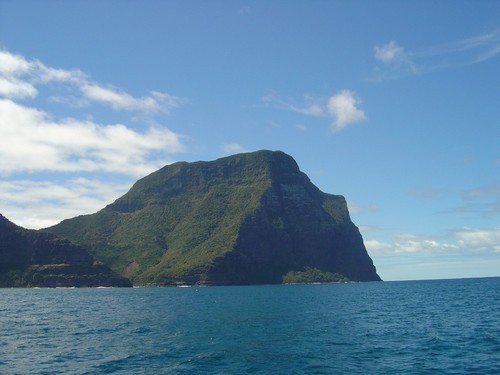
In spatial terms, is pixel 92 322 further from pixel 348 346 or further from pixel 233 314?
pixel 348 346

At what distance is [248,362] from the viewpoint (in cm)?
4622

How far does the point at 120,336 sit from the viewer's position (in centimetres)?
6275

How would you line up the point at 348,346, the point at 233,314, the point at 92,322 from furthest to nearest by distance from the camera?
1. the point at 233,314
2. the point at 92,322
3. the point at 348,346

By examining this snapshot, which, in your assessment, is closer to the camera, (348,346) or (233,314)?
(348,346)

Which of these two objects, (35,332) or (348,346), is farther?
(35,332)

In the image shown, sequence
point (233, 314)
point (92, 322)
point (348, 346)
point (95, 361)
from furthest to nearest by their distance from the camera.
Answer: point (233, 314), point (92, 322), point (348, 346), point (95, 361)

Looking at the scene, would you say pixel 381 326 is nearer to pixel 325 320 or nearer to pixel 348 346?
pixel 325 320

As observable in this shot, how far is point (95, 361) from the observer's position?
151 feet

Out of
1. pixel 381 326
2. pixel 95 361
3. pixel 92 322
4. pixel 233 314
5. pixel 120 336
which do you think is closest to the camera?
pixel 95 361

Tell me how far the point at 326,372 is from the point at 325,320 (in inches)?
1628

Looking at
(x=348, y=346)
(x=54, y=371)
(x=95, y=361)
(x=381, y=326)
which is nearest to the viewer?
(x=54, y=371)

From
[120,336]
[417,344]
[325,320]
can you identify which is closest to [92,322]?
[120,336]

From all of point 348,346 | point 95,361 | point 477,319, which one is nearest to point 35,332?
point 95,361

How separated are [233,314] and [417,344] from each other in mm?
46386
